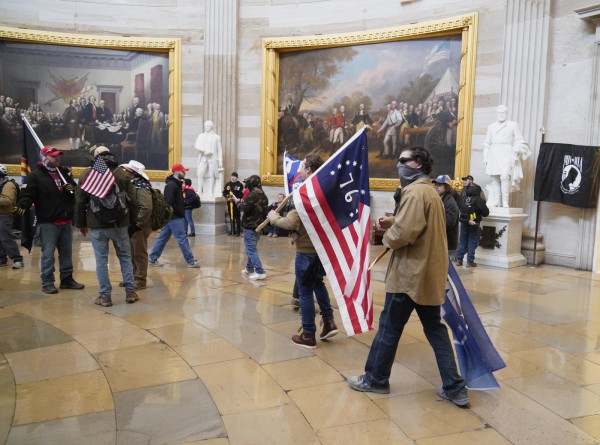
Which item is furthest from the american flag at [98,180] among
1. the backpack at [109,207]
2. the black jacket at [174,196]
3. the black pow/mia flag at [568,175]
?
the black pow/mia flag at [568,175]

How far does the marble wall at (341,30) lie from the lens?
408 inches

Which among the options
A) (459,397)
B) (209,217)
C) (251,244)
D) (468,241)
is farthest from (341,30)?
(459,397)

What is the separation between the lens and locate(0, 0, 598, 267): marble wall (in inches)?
408

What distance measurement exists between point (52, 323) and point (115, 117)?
11.4 meters

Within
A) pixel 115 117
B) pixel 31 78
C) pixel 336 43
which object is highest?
pixel 336 43

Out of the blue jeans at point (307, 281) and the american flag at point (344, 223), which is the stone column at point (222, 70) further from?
the american flag at point (344, 223)

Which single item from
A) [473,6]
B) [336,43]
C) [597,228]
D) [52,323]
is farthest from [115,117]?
[597,228]

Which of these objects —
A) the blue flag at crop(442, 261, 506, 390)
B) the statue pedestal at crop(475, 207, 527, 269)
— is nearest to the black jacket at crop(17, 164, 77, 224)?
the blue flag at crop(442, 261, 506, 390)

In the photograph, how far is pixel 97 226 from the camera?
248 inches

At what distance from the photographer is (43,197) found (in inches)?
275

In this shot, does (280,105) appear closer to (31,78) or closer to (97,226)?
(31,78)

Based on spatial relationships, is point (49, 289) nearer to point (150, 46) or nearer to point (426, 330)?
point (426, 330)

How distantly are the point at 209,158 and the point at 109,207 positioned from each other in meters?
8.34

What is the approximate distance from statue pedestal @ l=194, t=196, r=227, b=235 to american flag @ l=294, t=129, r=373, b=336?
31.6ft
